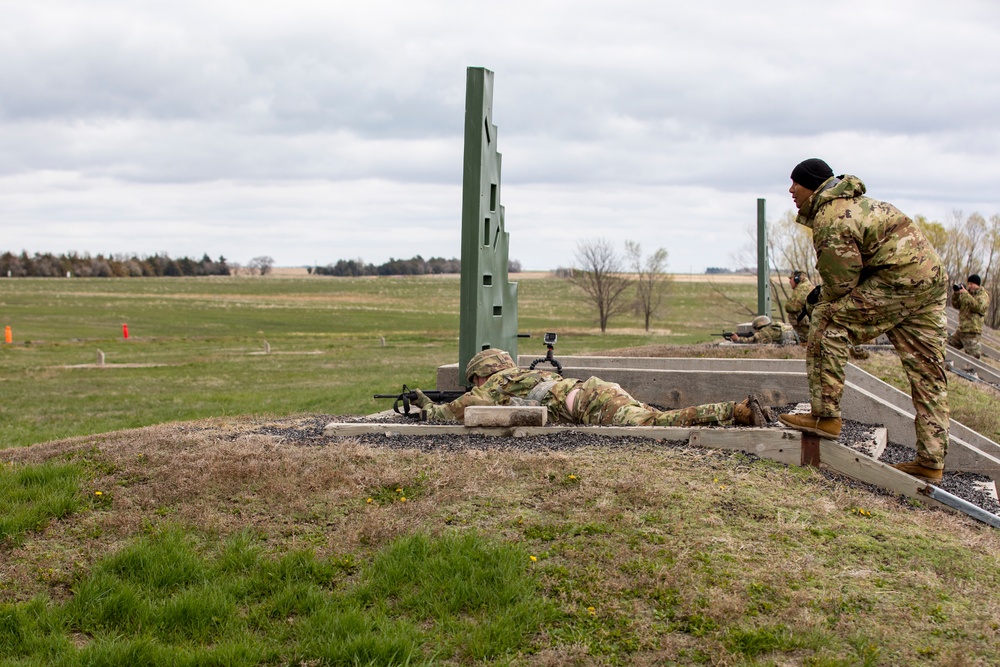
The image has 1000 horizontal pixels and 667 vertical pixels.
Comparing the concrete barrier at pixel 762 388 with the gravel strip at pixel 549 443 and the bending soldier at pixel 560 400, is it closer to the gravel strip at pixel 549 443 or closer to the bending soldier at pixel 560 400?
the gravel strip at pixel 549 443

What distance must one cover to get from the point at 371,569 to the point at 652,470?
7.37 feet

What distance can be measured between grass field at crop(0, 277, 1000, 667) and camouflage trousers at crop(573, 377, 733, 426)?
2.27 feet

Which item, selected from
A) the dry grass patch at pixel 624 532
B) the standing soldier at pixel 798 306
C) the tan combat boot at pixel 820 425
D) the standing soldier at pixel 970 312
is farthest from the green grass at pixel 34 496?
the standing soldier at pixel 970 312

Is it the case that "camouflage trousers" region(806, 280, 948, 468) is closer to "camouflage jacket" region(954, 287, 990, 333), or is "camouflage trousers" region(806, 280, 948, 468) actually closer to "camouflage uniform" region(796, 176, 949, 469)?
"camouflage uniform" region(796, 176, 949, 469)

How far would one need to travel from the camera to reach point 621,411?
8438mm

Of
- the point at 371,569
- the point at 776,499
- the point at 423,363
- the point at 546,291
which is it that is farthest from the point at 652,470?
the point at 546,291

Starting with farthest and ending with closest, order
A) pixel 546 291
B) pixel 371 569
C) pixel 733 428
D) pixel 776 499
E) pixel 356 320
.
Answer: pixel 546 291 → pixel 356 320 → pixel 733 428 → pixel 776 499 → pixel 371 569

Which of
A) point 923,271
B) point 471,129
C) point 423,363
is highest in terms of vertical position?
point 471,129

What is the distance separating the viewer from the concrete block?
798cm

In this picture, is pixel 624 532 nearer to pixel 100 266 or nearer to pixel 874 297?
pixel 874 297

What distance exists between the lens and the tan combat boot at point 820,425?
274 inches

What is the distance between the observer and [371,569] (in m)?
4.98

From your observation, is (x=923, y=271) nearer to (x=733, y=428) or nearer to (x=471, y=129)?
(x=733, y=428)

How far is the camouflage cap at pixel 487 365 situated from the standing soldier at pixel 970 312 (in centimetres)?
1679
